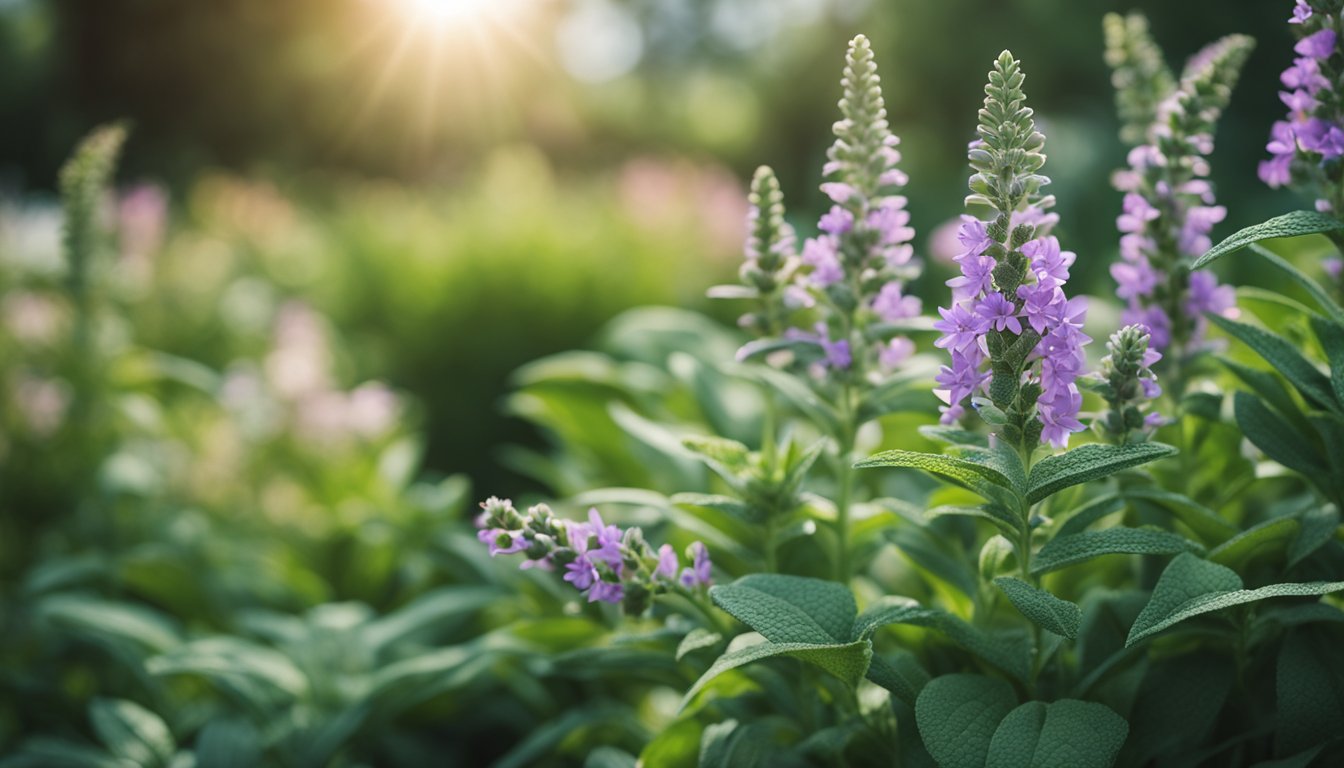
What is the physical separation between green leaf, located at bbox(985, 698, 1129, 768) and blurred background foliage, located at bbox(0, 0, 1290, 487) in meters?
1.79

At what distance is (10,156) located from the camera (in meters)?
16.6

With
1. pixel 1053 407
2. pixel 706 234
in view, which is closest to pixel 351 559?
pixel 1053 407

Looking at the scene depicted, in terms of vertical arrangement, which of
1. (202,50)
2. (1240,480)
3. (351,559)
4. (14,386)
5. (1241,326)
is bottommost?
(1240,480)

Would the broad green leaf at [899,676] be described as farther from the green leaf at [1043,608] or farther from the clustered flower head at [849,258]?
the clustered flower head at [849,258]

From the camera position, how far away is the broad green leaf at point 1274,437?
4.70 ft

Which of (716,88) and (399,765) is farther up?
(716,88)

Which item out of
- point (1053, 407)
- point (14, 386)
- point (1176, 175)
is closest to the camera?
point (1053, 407)

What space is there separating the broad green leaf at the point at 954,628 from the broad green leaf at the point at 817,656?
48 mm

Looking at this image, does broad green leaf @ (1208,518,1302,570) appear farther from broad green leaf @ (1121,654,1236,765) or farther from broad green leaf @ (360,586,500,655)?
broad green leaf @ (360,586,500,655)

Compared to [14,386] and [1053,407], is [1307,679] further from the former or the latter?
[14,386]

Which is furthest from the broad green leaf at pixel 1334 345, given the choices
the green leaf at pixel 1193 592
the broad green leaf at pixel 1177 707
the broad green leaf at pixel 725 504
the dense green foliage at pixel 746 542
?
the broad green leaf at pixel 725 504

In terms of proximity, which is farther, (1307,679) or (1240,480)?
(1240,480)

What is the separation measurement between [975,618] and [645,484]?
1083mm

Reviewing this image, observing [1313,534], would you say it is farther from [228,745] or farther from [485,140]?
[485,140]
